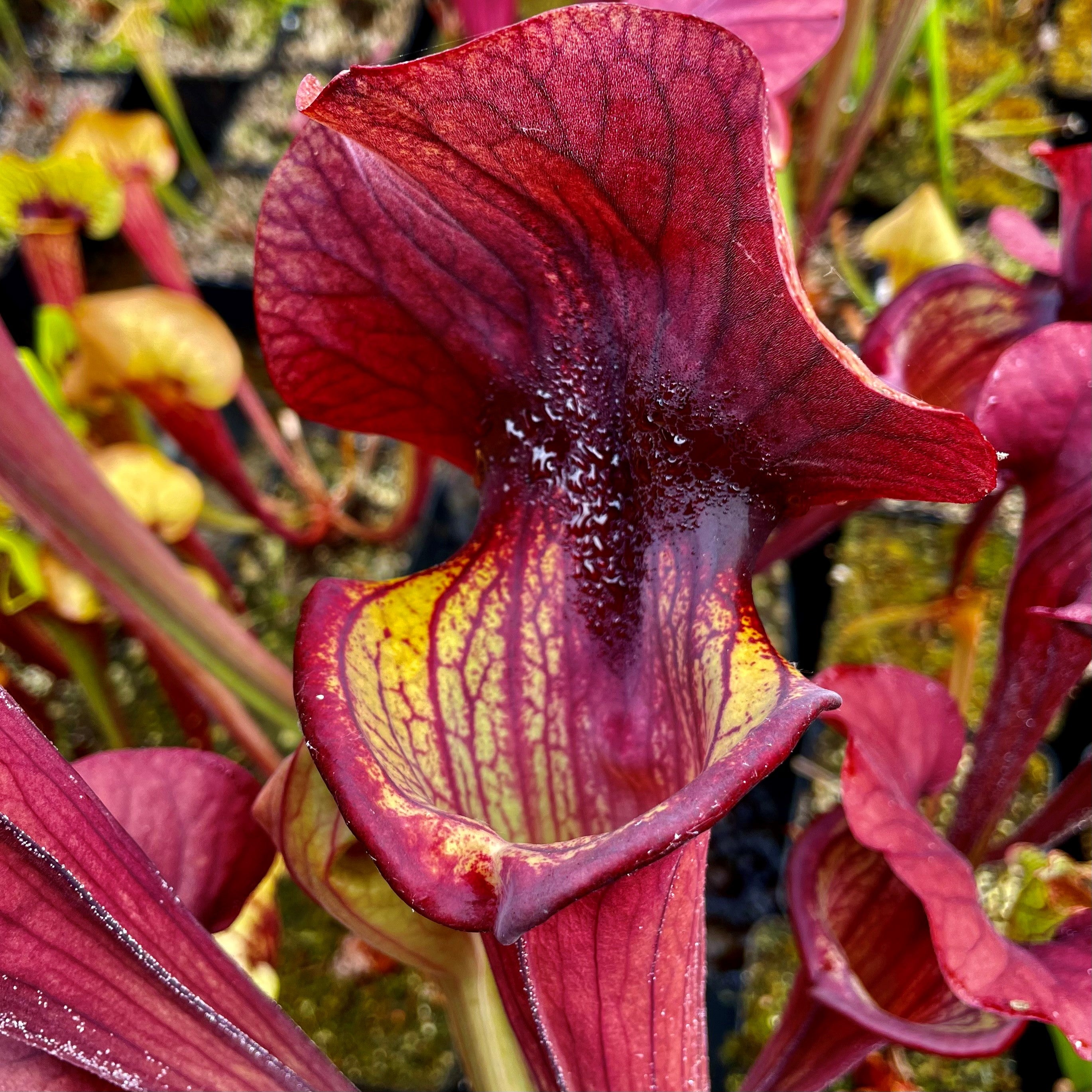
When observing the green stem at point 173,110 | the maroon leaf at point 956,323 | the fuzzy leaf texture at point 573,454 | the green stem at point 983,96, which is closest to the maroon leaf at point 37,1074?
the fuzzy leaf texture at point 573,454

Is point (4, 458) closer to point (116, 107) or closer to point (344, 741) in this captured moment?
point (344, 741)

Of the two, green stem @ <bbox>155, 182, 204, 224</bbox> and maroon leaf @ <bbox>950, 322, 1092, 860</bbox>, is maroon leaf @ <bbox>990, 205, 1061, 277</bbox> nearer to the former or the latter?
maroon leaf @ <bbox>950, 322, 1092, 860</bbox>

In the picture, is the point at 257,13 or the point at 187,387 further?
the point at 257,13

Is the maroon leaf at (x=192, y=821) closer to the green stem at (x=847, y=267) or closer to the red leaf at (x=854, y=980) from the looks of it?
the red leaf at (x=854, y=980)

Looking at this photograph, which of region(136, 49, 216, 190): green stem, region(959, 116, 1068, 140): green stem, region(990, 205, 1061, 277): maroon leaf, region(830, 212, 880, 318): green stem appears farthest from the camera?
region(959, 116, 1068, 140): green stem

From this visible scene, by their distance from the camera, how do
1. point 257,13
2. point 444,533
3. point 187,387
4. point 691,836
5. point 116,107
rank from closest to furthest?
point 691,836, point 187,387, point 444,533, point 116,107, point 257,13

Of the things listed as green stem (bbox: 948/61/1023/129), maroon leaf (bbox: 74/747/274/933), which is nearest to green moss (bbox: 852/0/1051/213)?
green stem (bbox: 948/61/1023/129)

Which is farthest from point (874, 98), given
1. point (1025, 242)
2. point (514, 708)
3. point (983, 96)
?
point (514, 708)

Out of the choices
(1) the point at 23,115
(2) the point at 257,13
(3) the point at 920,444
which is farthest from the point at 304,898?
(2) the point at 257,13
